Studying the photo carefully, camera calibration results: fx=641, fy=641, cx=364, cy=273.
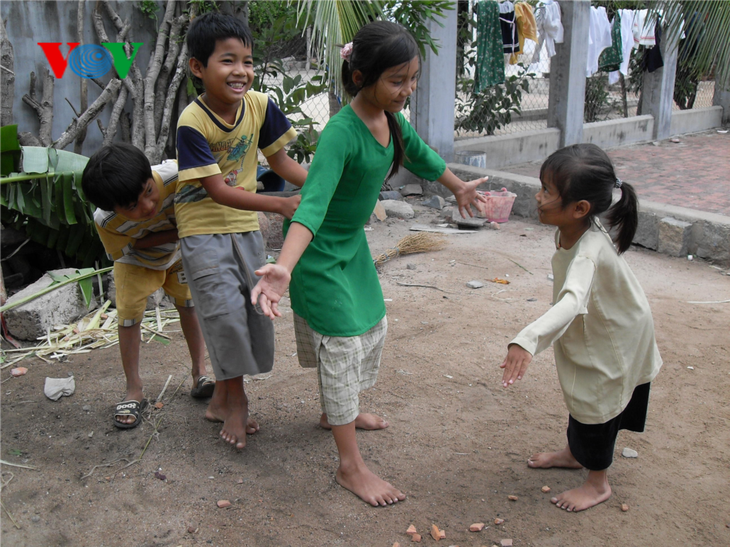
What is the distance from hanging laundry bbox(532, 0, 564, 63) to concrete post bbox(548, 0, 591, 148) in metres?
0.23

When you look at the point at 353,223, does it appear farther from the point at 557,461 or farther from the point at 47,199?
the point at 47,199

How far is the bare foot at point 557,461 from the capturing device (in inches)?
101

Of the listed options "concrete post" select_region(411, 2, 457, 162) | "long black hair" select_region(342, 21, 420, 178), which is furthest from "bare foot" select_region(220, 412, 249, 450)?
"concrete post" select_region(411, 2, 457, 162)

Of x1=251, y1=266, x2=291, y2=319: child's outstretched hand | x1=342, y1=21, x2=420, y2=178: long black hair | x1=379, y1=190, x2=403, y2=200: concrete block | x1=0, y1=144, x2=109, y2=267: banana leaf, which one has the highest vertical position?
x1=342, y1=21, x2=420, y2=178: long black hair

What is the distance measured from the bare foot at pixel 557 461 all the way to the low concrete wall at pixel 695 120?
10636 mm

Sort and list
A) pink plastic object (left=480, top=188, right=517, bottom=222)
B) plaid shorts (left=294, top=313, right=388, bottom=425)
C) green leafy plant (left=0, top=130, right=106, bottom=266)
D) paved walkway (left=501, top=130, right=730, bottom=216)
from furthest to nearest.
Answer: paved walkway (left=501, top=130, right=730, bottom=216) → pink plastic object (left=480, top=188, right=517, bottom=222) → green leafy plant (left=0, top=130, right=106, bottom=266) → plaid shorts (left=294, top=313, right=388, bottom=425)

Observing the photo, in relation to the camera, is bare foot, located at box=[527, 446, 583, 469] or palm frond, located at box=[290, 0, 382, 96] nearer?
bare foot, located at box=[527, 446, 583, 469]

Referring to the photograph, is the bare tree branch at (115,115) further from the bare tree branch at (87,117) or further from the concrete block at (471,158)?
the concrete block at (471,158)

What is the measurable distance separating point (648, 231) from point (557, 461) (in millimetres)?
3567

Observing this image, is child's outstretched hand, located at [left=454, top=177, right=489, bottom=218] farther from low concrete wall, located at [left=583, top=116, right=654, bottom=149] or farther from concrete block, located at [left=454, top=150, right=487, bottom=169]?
low concrete wall, located at [left=583, top=116, right=654, bottom=149]

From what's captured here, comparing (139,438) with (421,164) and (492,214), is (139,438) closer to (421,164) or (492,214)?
(421,164)

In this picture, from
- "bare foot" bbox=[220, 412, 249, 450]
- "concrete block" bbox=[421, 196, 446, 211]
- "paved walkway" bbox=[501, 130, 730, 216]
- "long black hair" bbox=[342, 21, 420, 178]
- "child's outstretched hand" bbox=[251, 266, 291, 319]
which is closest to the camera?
"child's outstretched hand" bbox=[251, 266, 291, 319]

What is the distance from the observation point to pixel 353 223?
231 centimetres

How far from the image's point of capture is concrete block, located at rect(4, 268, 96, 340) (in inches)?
152
